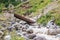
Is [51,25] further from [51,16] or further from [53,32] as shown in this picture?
[51,16]

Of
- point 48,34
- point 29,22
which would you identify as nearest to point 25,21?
point 29,22

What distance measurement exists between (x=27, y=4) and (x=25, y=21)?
549 inches

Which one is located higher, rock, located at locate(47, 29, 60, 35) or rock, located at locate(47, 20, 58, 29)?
rock, located at locate(47, 29, 60, 35)

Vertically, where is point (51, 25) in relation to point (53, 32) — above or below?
below

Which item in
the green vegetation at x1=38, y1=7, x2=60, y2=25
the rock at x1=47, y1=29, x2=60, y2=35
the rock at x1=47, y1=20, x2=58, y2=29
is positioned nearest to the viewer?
the rock at x1=47, y1=29, x2=60, y2=35

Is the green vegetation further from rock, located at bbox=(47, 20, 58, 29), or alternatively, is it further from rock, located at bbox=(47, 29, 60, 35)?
rock, located at bbox=(47, 29, 60, 35)

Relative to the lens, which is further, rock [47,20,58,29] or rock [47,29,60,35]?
rock [47,20,58,29]

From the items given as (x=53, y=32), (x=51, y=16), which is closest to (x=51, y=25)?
(x=53, y=32)

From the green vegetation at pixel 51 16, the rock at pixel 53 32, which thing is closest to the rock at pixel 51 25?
the green vegetation at pixel 51 16

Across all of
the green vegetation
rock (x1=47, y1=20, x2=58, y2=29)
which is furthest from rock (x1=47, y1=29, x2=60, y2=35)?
the green vegetation

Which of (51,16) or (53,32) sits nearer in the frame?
(53,32)

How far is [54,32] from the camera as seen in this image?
64.0 feet

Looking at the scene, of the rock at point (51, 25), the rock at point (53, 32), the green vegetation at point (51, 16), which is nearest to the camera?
the rock at point (53, 32)

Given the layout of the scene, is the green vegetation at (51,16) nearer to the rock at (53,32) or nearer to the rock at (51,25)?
the rock at (51,25)
